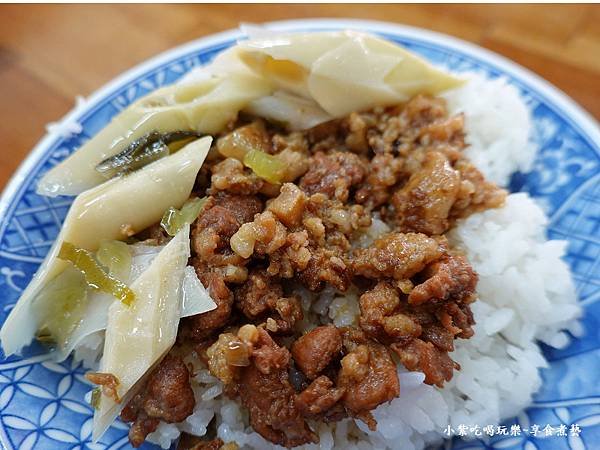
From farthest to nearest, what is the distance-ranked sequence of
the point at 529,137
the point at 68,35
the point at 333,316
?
the point at 68,35 → the point at 529,137 → the point at 333,316

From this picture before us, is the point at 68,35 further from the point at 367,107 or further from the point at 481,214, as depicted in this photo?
the point at 481,214

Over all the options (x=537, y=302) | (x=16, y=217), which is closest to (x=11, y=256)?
(x=16, y=217)

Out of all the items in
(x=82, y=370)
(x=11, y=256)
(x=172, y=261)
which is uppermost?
(x=172, y=261)

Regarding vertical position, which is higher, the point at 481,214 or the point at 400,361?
the point at 481,214

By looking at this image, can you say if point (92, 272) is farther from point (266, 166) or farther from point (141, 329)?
point (266, 166)

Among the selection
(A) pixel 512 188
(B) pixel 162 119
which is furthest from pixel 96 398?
(A) pixel 512 188

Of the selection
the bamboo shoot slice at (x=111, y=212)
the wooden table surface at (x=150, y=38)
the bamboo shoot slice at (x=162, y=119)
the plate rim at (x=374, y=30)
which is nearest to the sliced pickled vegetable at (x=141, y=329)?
the bamboo shoot slice at (x=111, y=212)
